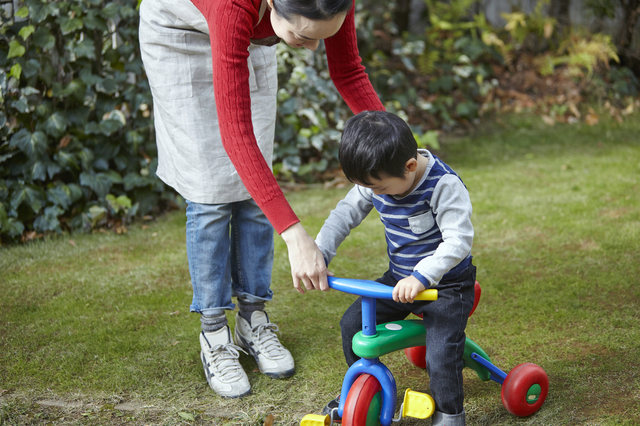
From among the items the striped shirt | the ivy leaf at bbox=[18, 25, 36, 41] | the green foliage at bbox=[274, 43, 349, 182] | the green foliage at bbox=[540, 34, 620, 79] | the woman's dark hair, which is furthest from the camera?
the green foliage at bbox=[540, 34, 620, 79]

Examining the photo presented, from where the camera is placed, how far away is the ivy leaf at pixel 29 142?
129 inches

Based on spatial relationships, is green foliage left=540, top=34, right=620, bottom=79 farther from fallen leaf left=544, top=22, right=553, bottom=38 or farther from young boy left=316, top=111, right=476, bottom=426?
young boy left=316, top=111, right=476, bottom=426

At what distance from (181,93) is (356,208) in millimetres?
672

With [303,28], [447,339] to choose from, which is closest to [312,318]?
Result: [447,339]

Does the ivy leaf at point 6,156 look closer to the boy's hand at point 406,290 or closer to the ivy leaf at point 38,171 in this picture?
the ivy leaf at point 38,171

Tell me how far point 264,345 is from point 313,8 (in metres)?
1.21

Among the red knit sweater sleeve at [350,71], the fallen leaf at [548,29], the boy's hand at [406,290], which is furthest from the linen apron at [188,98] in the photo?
the fallen leaf at [548,29]

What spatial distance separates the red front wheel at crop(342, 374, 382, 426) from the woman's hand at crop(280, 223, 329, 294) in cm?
29

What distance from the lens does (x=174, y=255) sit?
10.5ft

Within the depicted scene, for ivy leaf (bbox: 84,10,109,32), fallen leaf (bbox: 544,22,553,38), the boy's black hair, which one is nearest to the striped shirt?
the boy's black hair

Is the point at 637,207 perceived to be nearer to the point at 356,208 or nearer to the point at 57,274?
the point at 356,208

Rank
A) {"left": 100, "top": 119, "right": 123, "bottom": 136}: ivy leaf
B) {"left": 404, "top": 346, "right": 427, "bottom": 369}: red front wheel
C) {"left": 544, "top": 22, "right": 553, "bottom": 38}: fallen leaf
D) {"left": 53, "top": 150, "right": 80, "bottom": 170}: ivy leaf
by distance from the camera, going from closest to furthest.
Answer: {"left": 404, "top": 346, "right": 427, "bottom": 369}: red front wheel
{"left": 53, "top": 150, "right": 80, "bottom": 170}: ivy leaf
{"left": 100, "top": 119, "right": 123, "bottom": 136}: ivy leaf
{"left": 544, "top": 22, "right": 553, "bottom": 38}: fallen leaf

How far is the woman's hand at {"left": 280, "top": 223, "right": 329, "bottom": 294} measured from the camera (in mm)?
1504

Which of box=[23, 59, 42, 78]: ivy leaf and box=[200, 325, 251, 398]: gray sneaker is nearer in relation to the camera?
box=[200, 325, 251, 398]: gray sneaker
